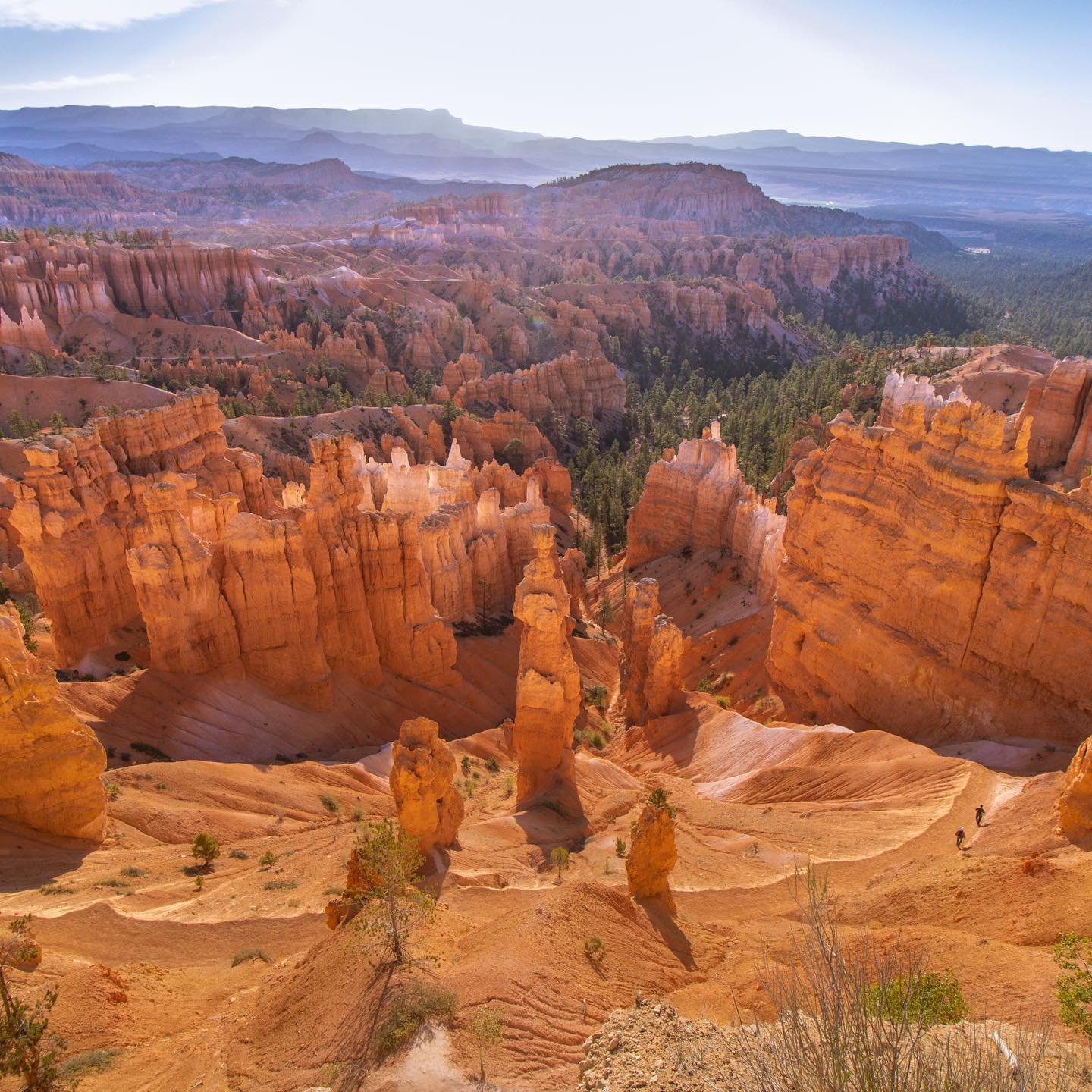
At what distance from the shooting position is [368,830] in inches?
606

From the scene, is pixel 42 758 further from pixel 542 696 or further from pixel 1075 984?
pixel 1075 984

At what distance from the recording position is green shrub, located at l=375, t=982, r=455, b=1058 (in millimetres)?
8664

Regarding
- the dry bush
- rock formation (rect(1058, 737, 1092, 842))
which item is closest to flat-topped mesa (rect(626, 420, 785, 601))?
rock formation (rect(1058, 737, 1092, 842))

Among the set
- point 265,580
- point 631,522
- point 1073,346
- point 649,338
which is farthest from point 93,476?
point 1073,346

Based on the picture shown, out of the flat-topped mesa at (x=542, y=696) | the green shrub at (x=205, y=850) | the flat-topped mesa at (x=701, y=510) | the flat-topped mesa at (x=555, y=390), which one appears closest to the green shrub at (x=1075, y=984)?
the flat-topped mesa at (x=542, y=696)

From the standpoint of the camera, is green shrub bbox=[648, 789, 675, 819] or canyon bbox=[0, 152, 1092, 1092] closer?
canyon bbox=[0, 152, 1092, 1092]

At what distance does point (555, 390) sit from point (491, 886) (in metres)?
62.0

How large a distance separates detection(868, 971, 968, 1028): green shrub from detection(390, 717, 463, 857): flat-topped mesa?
8.66 metres

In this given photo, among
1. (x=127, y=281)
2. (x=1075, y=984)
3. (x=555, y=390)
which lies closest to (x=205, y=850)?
(x=1075, y=984)

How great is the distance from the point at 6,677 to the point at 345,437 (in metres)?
13.0

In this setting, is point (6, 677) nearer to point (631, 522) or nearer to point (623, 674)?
point (623, 674)

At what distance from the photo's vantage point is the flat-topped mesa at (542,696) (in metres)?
20.1

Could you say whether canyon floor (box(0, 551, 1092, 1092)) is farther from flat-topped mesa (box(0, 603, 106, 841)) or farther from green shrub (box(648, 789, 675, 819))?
green shrub (box(648, 789, 675, 819))

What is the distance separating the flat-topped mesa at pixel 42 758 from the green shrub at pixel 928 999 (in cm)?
1277
